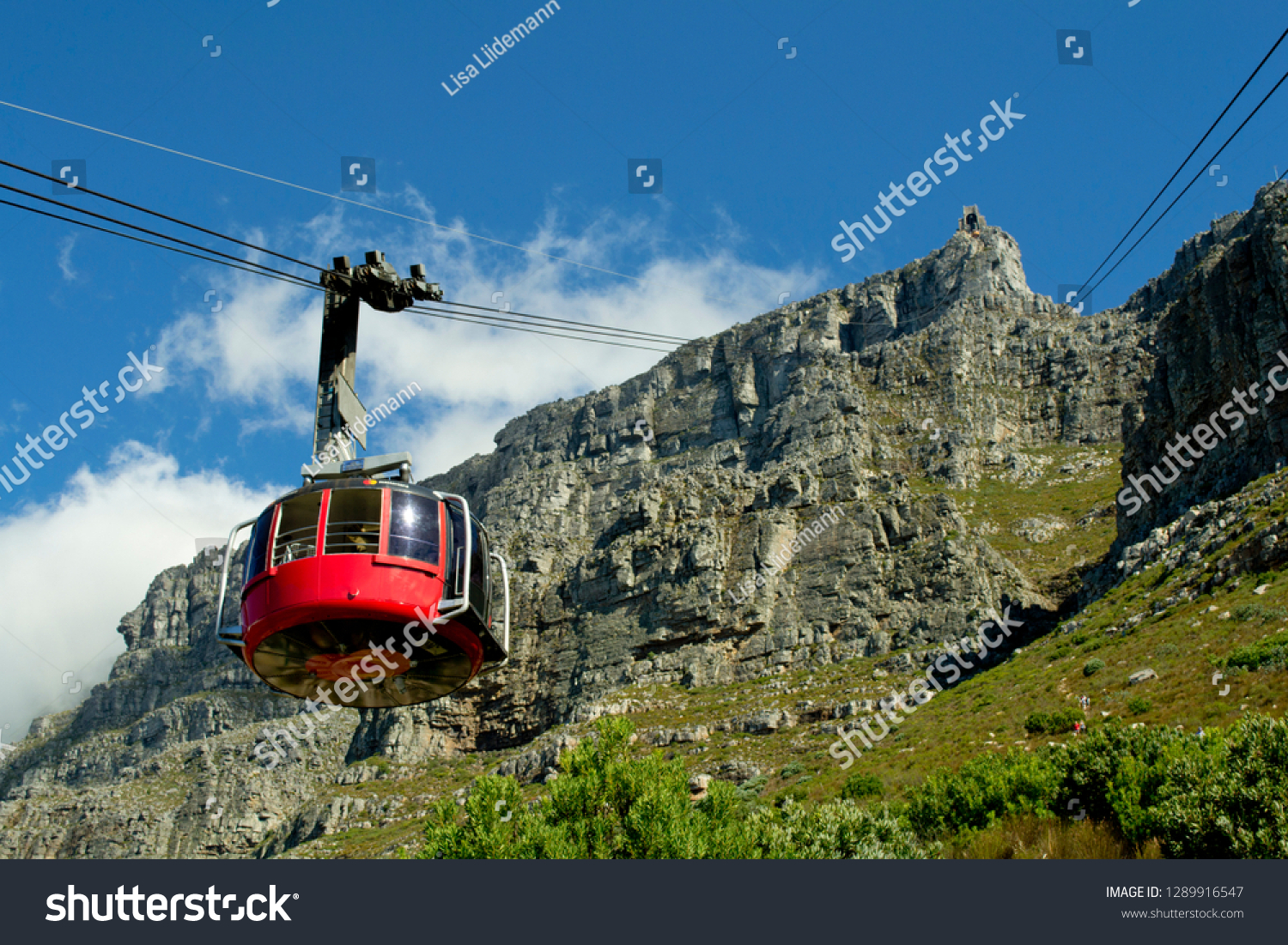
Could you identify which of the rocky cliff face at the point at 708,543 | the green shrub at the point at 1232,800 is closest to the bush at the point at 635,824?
the green shrub at the point at 1232,800

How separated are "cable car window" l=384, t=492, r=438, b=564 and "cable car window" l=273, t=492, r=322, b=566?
3.79 feet

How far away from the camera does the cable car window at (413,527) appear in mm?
15961

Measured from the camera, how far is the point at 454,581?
16422 millimetres

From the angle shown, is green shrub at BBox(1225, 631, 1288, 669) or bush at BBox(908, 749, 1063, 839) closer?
bush at BBox(908, 749, 1063, 839)

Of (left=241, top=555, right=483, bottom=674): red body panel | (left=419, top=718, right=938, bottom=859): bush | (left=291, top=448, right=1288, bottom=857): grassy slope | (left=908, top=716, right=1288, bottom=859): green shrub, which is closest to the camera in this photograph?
(left=241, top=555, right=483, bottom=674): red body panel

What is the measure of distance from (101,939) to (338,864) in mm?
3374

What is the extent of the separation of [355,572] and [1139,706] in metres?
32.4

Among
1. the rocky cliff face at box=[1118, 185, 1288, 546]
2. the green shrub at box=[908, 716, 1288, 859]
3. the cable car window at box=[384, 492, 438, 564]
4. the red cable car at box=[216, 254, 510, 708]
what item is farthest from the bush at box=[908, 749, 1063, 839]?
the rocky cliff face at box=[1118, 185, 1288, 546]

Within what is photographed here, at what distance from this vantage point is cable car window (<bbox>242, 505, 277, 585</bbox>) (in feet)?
53.7

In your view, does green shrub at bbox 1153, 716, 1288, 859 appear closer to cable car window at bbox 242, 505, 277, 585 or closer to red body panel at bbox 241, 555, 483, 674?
red body panel at bbox 241, 555, 483, 674

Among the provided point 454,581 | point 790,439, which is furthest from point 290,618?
point 790,439

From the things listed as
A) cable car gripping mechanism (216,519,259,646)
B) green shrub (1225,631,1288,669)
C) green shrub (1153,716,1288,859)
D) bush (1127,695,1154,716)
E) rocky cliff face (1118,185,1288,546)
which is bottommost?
green shrub (1153,716,1288,859)

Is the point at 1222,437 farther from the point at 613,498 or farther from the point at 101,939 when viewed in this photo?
the point at 613,498

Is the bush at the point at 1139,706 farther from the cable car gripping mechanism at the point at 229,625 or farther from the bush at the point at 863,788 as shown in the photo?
the cable car gripping mechanism at the point at 229,625
